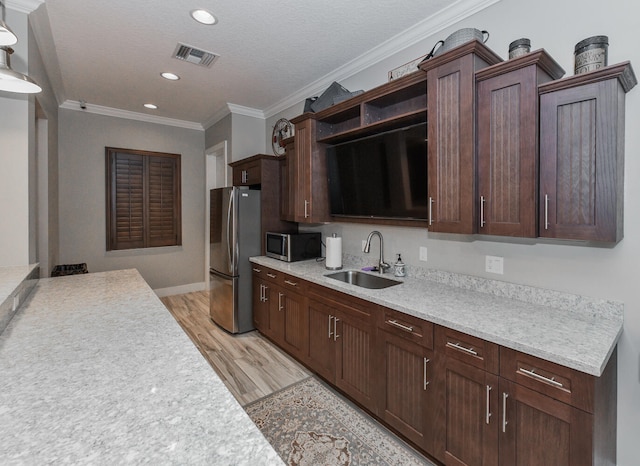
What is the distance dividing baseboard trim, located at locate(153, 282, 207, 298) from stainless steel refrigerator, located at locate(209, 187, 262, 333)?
1832mm

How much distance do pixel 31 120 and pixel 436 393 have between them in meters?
3.25

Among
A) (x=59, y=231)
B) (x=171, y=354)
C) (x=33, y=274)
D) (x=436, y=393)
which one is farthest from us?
(x=59, y=231)

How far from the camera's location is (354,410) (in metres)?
2.29

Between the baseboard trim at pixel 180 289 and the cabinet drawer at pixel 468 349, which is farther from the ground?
the cabinet drawer at pixel 468 349

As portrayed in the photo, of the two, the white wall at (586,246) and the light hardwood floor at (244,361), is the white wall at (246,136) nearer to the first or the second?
the light hardwood floor at (244,361)

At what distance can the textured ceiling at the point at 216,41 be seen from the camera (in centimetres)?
226

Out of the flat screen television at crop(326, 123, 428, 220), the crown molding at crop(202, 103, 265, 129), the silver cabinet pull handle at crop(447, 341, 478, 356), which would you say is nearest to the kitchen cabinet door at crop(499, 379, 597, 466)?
the silver cabinet pull handle at crop(447, 341, 478, 356)

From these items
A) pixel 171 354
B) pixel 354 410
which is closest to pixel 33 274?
pixel 171 354

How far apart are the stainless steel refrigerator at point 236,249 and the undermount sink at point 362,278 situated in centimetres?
124

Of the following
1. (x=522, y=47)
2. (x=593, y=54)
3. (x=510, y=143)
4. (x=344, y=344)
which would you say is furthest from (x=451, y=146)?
(x=344, y=344)

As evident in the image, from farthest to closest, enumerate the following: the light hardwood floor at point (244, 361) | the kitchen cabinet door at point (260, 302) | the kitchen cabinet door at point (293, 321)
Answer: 1. the kitchen cabinet door at point (260, 302)
2. the kitchen cabinet door at point (293, 321)
3. the light hardwood floor at point (244, 361)

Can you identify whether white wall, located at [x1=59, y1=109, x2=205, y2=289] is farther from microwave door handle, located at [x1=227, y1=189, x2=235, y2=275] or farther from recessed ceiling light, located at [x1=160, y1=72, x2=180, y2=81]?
microwave door handle, located at [x1=227, y1=189, x2=235, y2=275]

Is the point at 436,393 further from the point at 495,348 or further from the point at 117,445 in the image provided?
the point at 117,445

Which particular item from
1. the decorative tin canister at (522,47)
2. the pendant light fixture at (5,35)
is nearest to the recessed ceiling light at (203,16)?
the pendant light fixture at (5,35)
